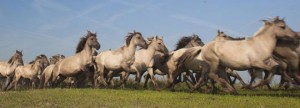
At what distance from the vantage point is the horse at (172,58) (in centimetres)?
2009

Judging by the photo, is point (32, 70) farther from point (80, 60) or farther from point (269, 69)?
point (269, 69)

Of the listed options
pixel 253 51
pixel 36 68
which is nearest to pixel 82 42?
pixel 36 68

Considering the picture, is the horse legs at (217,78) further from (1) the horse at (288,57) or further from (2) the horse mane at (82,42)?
(2) the horse mane at (82,42)

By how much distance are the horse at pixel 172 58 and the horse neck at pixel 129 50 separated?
4.07ft

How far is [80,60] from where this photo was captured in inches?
823

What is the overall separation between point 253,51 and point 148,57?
25.2ft

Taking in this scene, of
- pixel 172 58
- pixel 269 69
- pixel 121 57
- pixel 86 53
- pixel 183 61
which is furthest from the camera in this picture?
pixel 86 53

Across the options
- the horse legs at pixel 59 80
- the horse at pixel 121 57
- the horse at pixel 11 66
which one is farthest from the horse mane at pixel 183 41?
the horse at pixel 11 66

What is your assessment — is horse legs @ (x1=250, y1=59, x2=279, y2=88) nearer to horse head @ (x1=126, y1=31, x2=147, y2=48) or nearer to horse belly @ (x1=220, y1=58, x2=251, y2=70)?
horse belly @ (x1=220, y1=58, x2=251, y2=70)

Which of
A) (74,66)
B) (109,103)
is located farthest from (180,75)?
(109,103)

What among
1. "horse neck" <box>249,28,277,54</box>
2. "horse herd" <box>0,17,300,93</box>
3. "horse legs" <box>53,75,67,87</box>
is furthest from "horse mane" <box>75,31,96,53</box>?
"horse neck" <box>249,28,277,54</box>

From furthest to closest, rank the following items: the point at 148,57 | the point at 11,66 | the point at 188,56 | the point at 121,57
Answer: the point at 11,66
the point at 148,57
the point at 121,57
the point at 188,56

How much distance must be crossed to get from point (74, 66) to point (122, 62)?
90.8 inches

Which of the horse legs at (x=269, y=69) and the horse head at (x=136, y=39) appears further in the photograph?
the horse head at (x=136, y=39)
